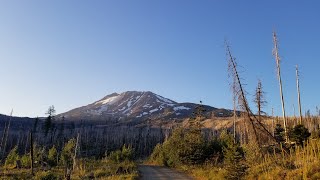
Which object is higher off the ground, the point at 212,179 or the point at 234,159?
the point at 234,159

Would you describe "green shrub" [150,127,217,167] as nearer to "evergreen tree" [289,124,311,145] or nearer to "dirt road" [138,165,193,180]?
"dirt road" [138,165,193,180]

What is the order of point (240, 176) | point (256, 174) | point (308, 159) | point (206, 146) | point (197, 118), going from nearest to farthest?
point (308, 159) → point (256, 174) → point (240, 176) → point (206, 146) → point (197, 118)

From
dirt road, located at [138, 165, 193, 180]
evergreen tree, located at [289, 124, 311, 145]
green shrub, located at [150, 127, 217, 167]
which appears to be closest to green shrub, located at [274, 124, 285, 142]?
evergreen tree, located at [289, 124, 311, 145]

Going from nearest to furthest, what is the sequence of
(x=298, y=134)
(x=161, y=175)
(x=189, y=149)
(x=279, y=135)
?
(x=298, y=134)
(x=161, y=175)
(x=279, y=135)
(x=189, y=149)

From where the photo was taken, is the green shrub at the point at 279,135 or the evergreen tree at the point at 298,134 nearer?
the evergreen tree at the point at 298,134

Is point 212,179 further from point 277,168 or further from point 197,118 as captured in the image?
point 197,118

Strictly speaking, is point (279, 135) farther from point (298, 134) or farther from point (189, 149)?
point (189, 149)

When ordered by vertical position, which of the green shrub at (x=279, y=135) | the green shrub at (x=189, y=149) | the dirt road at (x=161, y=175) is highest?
the green shrub at (x=279, y=135)

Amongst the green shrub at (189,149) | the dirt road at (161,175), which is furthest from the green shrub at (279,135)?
the dirt road at (161,175)

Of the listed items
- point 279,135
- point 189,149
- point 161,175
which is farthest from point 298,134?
point 189,149

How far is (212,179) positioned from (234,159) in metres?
3.34

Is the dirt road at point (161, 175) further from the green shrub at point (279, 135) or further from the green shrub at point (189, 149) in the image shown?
the green shrub at point (279, 135)

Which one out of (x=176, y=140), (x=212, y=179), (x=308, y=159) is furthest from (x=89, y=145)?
(x=308, y=159)

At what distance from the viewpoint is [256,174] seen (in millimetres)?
17625
